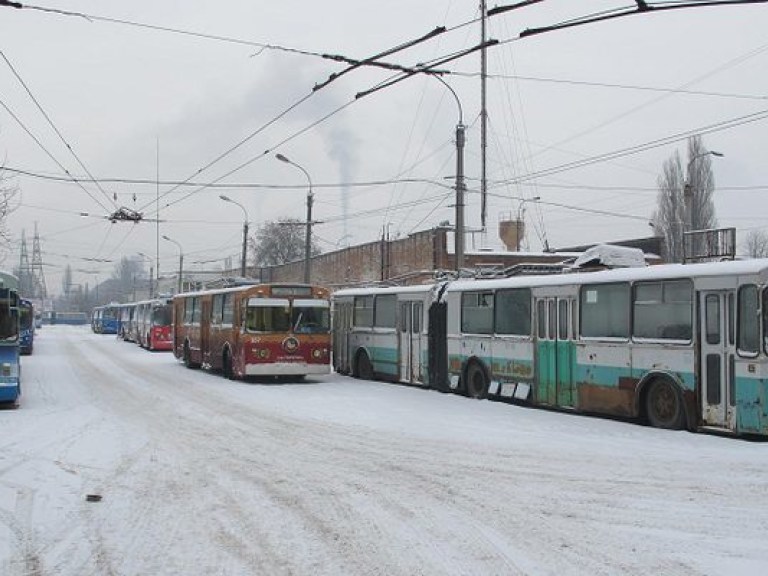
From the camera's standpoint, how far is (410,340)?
21812 mm

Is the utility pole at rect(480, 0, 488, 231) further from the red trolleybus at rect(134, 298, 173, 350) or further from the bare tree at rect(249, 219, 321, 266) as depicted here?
the bare tree at rect(249, 219, 321, 266)

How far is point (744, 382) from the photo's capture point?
11922 millimetres

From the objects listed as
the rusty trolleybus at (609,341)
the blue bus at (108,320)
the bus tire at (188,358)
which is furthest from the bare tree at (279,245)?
the rusty trolleybus at (609,341)

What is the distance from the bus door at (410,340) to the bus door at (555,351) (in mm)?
5153

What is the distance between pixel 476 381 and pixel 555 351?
3.09 metres

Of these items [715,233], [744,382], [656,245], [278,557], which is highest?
[656,245]

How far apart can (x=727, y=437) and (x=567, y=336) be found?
13.1ft

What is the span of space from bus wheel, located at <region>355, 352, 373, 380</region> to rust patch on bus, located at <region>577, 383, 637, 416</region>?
9.64 meters

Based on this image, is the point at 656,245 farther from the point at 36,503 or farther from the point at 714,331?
the point at 36,503

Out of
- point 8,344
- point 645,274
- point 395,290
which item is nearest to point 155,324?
point 395,290

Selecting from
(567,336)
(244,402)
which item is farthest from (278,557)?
(244,402)

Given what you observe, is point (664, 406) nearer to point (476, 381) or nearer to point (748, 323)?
point (748, 323)

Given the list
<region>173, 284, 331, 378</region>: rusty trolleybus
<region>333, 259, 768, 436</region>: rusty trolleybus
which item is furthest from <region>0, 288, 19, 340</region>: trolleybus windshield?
<region>333, 259, 768, 436</region>: rusty trolleybus

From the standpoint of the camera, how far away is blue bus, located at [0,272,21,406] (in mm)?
15781
